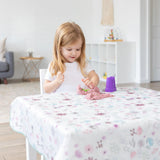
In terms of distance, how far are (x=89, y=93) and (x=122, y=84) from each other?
4307 mm

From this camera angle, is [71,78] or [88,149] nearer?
[88,149]

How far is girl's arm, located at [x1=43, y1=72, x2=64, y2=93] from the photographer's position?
1.51 m

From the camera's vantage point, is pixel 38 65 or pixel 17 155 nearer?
pixel 17 155

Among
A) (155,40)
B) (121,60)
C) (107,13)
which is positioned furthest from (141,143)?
(107,13)

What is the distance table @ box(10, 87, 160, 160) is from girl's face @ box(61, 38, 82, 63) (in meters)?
0.41

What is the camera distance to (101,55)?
252 inches

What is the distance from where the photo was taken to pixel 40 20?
6.69 metres

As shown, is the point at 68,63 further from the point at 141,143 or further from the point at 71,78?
the point at 141,143

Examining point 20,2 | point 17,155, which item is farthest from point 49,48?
point 17,155

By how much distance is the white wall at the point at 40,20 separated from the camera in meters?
6.45

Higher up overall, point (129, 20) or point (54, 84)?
point (129, 20)

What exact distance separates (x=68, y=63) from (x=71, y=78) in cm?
9

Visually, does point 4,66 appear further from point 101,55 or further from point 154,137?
point 154,137

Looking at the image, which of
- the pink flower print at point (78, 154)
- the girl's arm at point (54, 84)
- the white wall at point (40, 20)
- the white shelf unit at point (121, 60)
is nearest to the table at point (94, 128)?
the pink flower print at point (78, 154)
